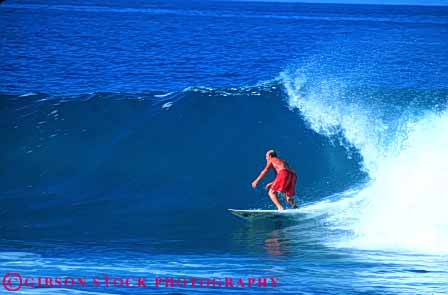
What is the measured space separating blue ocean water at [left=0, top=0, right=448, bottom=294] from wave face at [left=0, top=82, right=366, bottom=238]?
0.07ft

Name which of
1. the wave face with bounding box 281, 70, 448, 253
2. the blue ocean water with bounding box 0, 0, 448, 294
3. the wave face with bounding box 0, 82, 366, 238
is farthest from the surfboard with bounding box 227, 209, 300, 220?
the wave face with bounding box 0, 82, 366, 238

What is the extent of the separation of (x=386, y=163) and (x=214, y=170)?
1.68 metres

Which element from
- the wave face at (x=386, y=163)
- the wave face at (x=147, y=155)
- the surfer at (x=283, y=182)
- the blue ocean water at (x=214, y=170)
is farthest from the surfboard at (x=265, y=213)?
the wave face at (x=147, y=155)

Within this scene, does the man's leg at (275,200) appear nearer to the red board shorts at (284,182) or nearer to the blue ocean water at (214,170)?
the red board shorts at (284,182)

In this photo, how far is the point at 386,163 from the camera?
7.35m

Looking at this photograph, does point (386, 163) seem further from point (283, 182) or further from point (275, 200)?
point (275, 200)

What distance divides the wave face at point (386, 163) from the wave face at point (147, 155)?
0.83ft

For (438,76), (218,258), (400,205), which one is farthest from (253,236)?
(438,76)

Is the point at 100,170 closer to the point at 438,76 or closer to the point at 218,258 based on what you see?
the point at 218,258

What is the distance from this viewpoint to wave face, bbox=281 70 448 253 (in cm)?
575

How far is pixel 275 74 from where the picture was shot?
47.9ft

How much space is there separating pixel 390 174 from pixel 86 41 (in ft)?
33.6

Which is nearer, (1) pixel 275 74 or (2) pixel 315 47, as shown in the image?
(1) pixel 275 74

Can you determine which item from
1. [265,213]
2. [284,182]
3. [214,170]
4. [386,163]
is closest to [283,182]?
[284,182]
